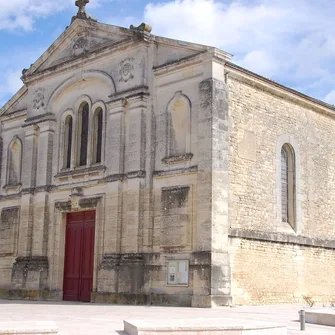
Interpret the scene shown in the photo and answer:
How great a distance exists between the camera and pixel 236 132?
19.4 m

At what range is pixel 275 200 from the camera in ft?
67.2

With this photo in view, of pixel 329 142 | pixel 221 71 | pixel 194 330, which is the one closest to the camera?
pixel 194 330

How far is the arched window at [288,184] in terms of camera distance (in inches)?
833

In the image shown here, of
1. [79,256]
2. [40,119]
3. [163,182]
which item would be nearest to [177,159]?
[163,182]

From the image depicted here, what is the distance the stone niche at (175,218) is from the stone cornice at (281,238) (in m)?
1.33

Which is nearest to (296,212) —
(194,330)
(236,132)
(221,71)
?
(236,132)

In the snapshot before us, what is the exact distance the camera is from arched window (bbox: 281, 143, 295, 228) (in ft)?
69.4

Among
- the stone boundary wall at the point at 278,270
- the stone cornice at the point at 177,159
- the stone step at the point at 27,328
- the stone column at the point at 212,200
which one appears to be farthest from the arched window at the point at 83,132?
the stone step at the point at 27,328

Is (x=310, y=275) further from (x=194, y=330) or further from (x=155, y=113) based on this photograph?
(x=194, y=330)

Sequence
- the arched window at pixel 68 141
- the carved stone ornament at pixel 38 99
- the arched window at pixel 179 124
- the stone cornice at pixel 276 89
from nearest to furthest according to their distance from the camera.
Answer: the arched window at pixel 179 124
the stone cornice at pixel 276 89
the arched window at pixel 68 141
the carved stone ornament at pixel 38 99

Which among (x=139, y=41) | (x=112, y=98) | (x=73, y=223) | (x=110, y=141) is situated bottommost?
(x=73, y=223)

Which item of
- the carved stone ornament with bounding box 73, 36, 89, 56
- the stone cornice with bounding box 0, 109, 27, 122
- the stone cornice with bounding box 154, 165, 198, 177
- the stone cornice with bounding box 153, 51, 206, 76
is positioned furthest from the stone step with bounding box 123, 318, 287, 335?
the stone cornice with bounding box 0, 109, 27, 122

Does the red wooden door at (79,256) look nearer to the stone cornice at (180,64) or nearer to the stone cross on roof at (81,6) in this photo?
the stone cornice at (180,64)

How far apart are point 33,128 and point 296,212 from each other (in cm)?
1004
